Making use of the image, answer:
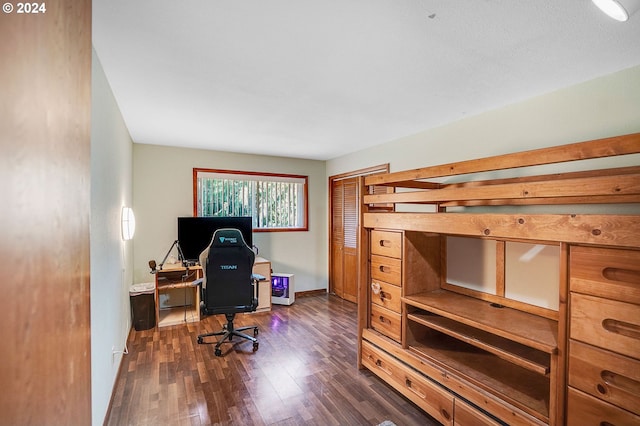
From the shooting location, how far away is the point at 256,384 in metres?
2.52

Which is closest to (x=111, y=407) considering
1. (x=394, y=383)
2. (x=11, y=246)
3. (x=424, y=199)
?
(x=394, y=383)

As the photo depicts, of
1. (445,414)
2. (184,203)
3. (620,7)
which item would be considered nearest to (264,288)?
(184,203)

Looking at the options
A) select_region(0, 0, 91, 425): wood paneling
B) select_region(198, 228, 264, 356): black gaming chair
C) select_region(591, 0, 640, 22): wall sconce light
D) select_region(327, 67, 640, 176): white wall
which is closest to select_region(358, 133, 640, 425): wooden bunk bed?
select_region(327, 67, 640, 176): white wall

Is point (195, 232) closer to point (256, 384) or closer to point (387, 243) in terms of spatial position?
point (256, 384)

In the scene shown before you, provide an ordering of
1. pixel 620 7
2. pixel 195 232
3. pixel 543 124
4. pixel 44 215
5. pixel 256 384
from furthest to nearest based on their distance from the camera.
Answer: pixel 195 232 → pixel 256 384 → pixel 543 124 → pixel 620 7 → pixel 44 215

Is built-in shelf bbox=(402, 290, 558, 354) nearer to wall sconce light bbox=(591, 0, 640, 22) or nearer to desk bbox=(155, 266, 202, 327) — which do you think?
wall sconce light bbox=(591, 0, 640, 22)

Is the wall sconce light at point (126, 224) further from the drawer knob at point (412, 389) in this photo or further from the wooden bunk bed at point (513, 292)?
the drawer knob at point (412, 389)

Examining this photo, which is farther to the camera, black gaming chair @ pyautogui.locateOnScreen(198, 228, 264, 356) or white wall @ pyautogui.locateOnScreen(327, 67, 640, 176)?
black gaming chair @ pyautogui.locateOnScreen(198, 228, 264, 356)

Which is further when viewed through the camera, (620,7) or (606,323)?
(606,323)

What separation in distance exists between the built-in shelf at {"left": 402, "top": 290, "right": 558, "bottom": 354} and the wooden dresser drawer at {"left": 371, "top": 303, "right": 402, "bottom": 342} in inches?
8.7

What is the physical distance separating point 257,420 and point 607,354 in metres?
2.09

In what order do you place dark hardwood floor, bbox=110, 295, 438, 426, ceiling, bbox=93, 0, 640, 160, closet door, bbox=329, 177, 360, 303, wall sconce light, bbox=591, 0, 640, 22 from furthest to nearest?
closet door, bbox=329, 177, 360, 303 < dark hardwood floor, bbox=110, 295, 438, 426 < ceiling, bbox=93, 0, 640, 160 < wall sconce light, bbox=591, 0, 640, 22

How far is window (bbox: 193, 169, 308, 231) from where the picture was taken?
184 inches

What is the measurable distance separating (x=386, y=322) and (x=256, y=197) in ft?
10.6
